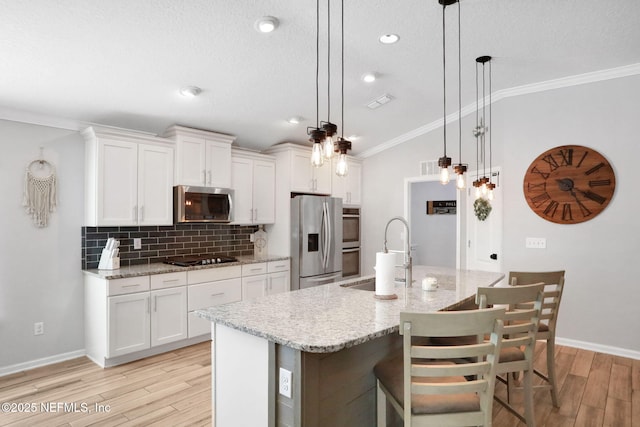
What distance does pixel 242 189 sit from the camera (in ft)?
15.3

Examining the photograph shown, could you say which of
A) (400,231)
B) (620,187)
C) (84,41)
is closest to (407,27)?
(84,41)

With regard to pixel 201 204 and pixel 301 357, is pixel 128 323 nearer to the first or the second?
pixel 201 204

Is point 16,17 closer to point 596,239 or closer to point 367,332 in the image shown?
point 367,332

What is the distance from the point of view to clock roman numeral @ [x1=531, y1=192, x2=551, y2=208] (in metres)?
4.23

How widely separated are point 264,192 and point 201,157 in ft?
3.16

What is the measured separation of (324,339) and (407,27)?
2446mm

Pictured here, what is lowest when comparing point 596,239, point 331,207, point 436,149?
point 596,239

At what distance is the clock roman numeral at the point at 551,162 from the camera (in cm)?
418

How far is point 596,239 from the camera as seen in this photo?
395cm

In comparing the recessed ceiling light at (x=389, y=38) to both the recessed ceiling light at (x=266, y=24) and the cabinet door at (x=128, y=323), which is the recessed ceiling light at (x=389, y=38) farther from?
the cabinet door at (x=128, y=323)

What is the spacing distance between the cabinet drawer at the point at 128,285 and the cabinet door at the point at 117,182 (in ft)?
1.84

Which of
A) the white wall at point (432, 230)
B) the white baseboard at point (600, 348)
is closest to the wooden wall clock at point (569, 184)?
the white baseboard at point (600, 348)

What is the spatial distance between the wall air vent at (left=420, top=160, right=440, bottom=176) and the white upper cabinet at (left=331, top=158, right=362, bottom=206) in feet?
3.42

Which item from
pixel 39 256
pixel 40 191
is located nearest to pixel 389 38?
pixel 40 191
